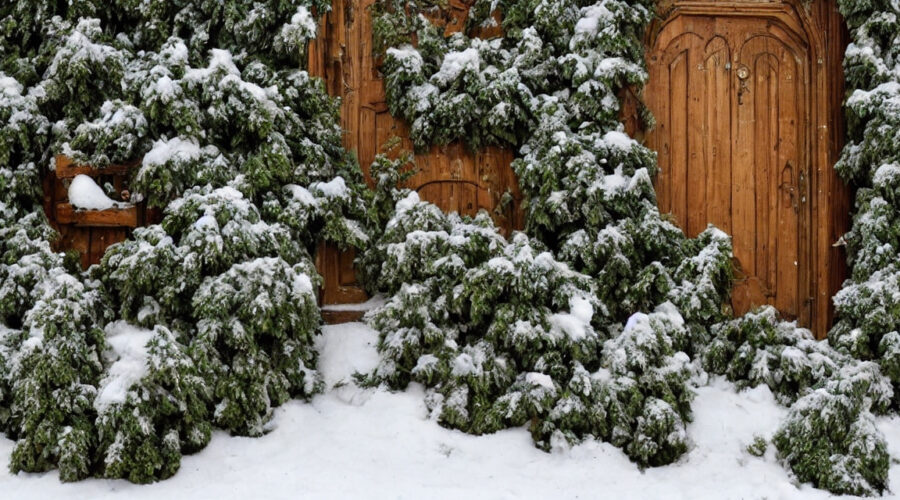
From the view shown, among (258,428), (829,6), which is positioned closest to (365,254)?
(258,428)

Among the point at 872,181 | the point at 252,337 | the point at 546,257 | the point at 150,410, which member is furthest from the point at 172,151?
the point at 872,181

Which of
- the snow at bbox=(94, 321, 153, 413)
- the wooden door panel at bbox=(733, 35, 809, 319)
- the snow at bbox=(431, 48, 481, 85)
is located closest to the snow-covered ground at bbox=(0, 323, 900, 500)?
the snow at bbox=(94, 321, 153, 413)

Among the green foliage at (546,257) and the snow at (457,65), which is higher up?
the snow at (457,65)

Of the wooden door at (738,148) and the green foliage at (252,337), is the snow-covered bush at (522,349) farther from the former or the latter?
the wooden door at (738,148)

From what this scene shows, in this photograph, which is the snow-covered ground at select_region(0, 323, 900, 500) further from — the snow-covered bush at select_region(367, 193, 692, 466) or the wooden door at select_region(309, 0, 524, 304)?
the wooden door at select_region(309, 0, 524, 304)

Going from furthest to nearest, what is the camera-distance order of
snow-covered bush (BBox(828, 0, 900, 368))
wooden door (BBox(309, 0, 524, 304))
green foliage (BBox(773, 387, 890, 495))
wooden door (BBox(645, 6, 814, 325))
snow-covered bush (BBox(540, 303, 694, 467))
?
wooden door (BBox(645, 6, 814, 325)) → wooden door (BBox(309, 0, 524, 304)) → snow-covered bush (BBox(828, 0, 900, 368)) → snow-covered bush (BBox(540, 303, 694, 467)) → green foliage (BBox(773, 387, 890, 495))

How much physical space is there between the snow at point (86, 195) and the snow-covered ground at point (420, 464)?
4.96 feet

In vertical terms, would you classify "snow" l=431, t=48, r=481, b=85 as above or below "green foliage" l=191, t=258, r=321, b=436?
above

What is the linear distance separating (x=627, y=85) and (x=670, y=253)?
1235 mm

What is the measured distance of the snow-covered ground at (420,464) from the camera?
3.83 m

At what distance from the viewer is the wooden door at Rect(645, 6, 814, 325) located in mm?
5625

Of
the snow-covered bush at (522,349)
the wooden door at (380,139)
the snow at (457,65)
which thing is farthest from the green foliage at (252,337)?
the snow at (457,65)

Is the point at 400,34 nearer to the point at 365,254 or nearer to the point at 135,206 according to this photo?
the point at 365,254

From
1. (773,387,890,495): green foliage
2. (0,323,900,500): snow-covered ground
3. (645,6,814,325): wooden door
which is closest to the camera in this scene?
(0,323,900,500): snow-covered ground
